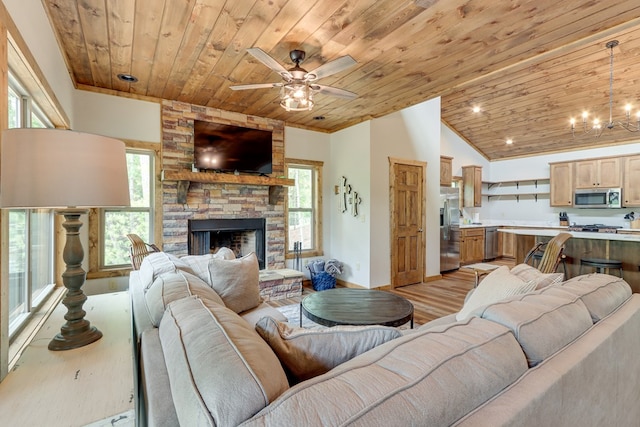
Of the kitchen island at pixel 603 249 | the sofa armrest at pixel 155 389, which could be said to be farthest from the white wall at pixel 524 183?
the sofa armrest at pixel 155 389

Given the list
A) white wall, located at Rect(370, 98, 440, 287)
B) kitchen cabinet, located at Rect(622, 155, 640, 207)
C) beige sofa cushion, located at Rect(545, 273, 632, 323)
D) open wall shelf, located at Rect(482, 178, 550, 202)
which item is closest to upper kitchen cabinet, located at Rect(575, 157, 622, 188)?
kitchen cabinet, located at Rect(622, 155, 640, 207)

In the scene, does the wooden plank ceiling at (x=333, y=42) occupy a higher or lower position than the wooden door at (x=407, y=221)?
higher

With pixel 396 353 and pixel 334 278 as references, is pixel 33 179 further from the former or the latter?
pixel 334 278

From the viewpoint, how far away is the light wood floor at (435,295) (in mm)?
3734

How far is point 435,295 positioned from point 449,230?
1.83m

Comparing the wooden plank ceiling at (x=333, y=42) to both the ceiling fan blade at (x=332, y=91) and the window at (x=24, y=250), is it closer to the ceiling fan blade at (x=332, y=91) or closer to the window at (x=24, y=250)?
the ceiling fan blade at (x=332, y=91)

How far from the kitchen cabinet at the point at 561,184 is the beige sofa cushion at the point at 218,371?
8.34 metres

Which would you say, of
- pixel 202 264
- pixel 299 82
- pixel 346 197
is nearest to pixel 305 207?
pixel 346 197

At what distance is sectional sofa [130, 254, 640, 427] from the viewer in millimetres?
586

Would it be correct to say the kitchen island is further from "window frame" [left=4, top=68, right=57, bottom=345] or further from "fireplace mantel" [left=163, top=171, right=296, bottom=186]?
"window frame" [left=4, top=68, right=57, bottom=345]

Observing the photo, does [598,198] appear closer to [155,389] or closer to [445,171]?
[445,171]

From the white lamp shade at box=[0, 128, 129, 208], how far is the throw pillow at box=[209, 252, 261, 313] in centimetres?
96

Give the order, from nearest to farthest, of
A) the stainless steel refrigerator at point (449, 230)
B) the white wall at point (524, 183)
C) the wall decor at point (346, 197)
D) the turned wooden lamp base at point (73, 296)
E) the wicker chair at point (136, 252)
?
the turned wooden lamp base at point (73, 296)
the wicker chair at point (136, 252)
the wall decor at point (346, 197)
the stainless steel refrigerator at point (449, 230)
the white wall at point (524, 183)

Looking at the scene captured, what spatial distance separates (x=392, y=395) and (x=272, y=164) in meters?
4.34
